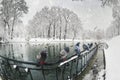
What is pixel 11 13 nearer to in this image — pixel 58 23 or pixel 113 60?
pixel 58 23

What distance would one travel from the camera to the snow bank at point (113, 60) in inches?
135

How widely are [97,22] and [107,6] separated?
0.34 m

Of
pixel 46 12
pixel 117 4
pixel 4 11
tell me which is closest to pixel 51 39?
pixel 46 12

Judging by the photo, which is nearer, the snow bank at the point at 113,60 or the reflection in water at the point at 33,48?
the snow bank at the point at 113,60

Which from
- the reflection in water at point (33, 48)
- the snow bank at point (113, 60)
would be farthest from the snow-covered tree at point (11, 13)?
the snow bank at point (113, 60)

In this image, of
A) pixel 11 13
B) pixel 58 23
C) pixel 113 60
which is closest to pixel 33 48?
pixel 58 23

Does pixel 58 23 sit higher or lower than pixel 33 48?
higher

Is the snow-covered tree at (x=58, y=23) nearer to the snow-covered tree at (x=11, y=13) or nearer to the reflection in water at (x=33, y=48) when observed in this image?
the reflection in water at (x=33, y=48)

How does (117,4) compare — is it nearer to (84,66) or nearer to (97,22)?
(97,22)

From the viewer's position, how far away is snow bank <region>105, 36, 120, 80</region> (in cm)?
344

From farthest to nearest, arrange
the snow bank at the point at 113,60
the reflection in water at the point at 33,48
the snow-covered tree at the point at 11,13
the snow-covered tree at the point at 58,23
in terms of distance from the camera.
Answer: the snow-covered tree at the point at 11,13
the snow-covered tree at the point at 58,23
the reflection in water at the point at 33,48
the snow bank at the point at 113,60

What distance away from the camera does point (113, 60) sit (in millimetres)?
3973

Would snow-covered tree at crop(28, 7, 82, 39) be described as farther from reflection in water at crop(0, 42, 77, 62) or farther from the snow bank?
the snow bank

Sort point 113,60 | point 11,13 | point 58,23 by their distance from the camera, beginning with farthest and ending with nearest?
point 11,13
point 58,23
point 113,60
